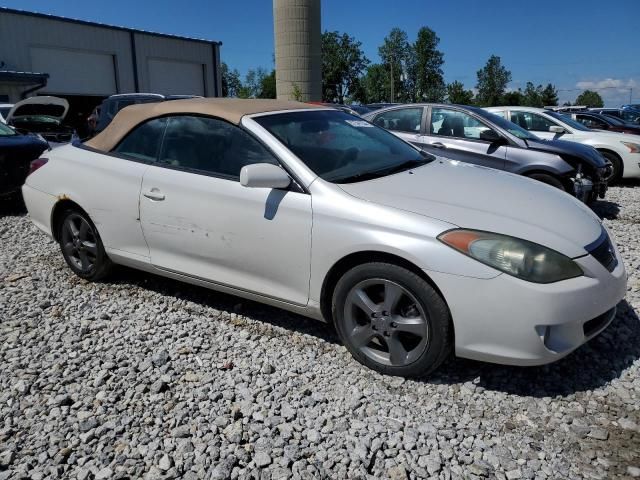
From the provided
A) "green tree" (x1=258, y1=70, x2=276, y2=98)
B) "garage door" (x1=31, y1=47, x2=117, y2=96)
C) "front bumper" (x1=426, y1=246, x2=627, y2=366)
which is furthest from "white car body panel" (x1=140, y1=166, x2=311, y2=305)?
"green tree" (x1=258, y1=70, x2=276, y2=98)

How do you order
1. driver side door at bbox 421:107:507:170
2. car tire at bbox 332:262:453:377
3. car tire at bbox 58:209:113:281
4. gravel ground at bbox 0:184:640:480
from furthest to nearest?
1. driver side door at bbox 421:107:507:170
2. car tire at bbox 58:209:113:281
3. car tire at bbox 332:262:453:377
4. gravel ground at bbox 0:184:640:480

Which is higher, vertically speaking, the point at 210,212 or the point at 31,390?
the point at 210,212

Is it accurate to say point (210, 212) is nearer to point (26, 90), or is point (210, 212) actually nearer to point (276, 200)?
point (276, 200)

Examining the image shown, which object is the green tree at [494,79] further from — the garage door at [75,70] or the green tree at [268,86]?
the garage door at [75,70]

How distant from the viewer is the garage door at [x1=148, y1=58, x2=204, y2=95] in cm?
3400

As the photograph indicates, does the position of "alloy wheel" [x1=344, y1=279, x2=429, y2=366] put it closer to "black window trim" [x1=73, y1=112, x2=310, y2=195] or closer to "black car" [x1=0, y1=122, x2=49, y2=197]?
"black window trim" [x1=73, y1=112, x2=310, y2=195]

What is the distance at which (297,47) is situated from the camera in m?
29.4

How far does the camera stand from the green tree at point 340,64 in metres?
87.1

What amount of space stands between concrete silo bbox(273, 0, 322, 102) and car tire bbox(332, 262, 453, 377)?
91.0ft

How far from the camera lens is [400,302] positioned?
2.84 m

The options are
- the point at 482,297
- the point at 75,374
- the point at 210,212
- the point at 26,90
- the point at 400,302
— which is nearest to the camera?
the point at 482,297

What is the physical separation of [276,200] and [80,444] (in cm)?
161

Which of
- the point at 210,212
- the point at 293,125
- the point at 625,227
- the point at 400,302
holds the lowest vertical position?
the point at 625,227

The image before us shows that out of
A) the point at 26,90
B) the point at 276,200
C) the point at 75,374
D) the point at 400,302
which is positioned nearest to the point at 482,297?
the point at 400,302
